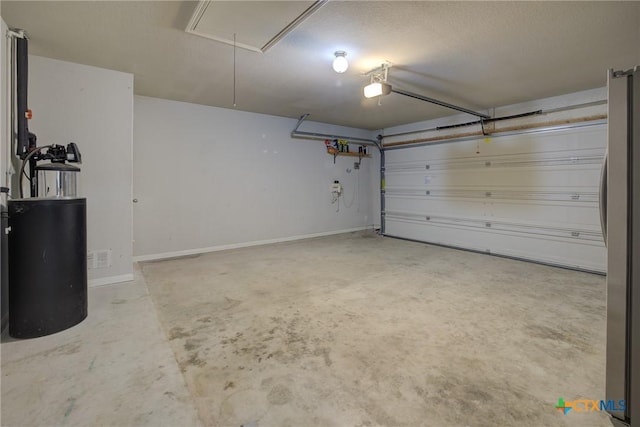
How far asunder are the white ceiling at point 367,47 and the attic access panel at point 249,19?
0.14 m

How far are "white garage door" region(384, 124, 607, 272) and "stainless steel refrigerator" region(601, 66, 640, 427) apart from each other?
3751 millimetres

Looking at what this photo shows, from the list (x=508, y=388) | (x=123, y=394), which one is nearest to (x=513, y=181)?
(x=508, y=388)

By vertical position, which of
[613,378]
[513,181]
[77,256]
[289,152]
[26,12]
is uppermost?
[26,12]

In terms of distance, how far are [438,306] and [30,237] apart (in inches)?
136

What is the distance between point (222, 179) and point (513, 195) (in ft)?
16.4

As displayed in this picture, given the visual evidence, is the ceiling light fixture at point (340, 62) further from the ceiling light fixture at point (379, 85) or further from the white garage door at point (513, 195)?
the white garage door at point (513, 195)

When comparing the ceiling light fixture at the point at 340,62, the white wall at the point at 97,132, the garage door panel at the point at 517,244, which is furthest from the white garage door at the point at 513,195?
Answer: the white wall at the point at 97,132

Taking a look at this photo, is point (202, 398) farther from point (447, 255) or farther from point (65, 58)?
point (447, 255)

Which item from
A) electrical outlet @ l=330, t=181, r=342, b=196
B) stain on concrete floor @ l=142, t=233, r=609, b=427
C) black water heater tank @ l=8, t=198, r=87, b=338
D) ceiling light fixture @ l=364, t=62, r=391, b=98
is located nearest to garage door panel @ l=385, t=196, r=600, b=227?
stain on concrete floor @ l=142, t=233, r=609, b=427

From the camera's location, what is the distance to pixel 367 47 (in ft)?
9.27

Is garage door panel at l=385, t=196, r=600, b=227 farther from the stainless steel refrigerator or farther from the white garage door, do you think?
the stainless steel refrigerator

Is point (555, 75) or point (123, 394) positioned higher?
point (555, 75)

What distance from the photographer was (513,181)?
4.85 metres

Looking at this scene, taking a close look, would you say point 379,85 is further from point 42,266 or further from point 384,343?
point 42,266
